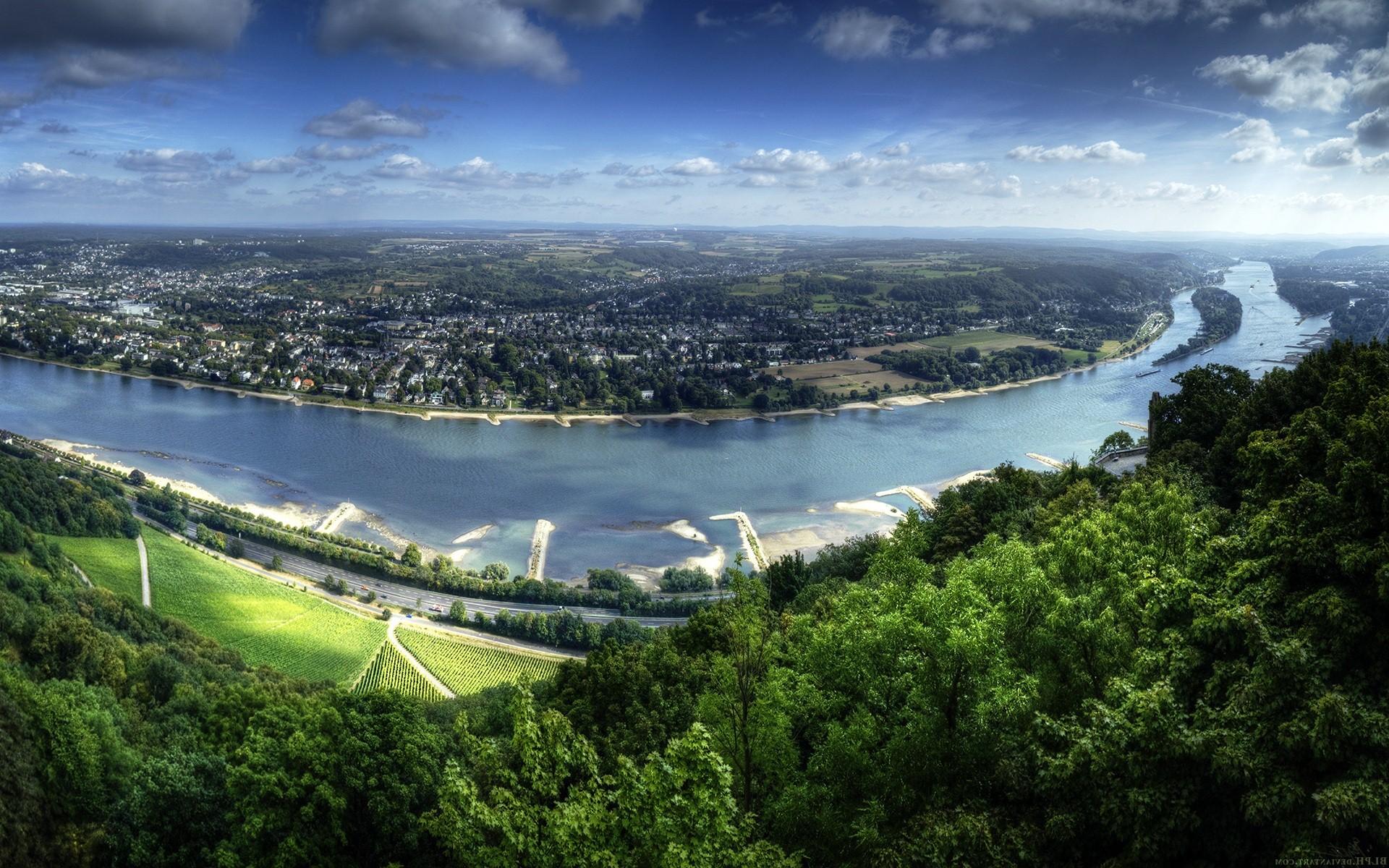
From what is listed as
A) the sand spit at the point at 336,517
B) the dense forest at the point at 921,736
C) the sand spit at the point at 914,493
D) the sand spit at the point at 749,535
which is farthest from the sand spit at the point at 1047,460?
the sand spit at the point at 336,517

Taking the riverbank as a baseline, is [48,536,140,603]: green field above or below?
below

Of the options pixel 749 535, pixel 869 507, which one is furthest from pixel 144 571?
pixel 869 507

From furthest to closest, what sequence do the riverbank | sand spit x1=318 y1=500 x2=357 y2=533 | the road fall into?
the riverbank < sand spit x1=318 y1=500 x2=357 y2=533 < the road

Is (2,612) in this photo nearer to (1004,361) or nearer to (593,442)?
(593,442)

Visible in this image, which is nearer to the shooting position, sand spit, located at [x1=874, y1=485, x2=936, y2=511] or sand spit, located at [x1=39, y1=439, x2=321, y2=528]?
sand spit, located at [x1=39, y1=439, x2=321, y2=528]

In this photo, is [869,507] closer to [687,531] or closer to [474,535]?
[687,531]

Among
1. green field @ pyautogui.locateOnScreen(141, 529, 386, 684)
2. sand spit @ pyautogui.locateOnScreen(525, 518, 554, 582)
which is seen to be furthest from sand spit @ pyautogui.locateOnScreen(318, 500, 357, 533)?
sand spit @ pyautogui.locateOnScreen(525, 518, 554, 582)

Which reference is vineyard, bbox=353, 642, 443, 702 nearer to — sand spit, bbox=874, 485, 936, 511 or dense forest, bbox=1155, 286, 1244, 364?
sand spit, bbox=874, 485, 936, 511
